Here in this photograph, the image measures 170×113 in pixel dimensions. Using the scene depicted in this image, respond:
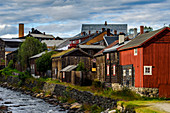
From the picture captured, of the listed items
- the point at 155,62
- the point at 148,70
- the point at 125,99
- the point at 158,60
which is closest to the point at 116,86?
the point at 148,70

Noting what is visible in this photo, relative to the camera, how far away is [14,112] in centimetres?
3447

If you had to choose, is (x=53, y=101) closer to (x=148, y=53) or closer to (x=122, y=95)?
(x=122, y=95)

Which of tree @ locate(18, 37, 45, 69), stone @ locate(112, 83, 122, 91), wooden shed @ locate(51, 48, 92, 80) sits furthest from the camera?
tree @ locate(18, 37, 45, 69)

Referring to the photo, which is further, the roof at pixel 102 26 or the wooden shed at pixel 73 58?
the roof at pixel 102 26

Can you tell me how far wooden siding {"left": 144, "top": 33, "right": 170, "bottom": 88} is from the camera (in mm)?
31938

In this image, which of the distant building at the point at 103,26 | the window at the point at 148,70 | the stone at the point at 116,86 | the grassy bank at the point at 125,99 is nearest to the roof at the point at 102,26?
the distant building at the point at 103,26

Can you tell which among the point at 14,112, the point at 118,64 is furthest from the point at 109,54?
the point at 14,112

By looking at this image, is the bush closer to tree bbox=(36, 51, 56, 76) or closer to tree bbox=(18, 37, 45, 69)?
tree bbox=(36, 51, 56, 76)

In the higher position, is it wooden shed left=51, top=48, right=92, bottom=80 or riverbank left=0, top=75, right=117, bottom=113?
wooden shed left=51, top=48, right=92, bottom=80

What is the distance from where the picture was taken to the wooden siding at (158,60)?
31.9m

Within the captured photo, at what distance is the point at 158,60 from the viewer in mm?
32281

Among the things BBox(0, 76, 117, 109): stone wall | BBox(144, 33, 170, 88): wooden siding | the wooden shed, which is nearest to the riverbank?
BBox(0, 76, 117, 109): stone wall

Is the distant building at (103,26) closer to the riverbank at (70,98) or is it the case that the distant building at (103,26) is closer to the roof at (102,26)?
the roof at (102,26)

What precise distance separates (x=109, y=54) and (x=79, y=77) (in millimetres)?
5668
